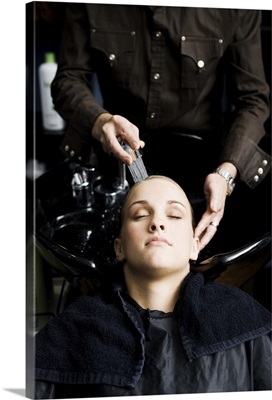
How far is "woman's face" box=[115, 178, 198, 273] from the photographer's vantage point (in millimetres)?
1174

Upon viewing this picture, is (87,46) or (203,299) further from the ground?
(87,46)

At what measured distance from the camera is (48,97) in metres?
1.38

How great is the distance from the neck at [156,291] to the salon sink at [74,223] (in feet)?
0.30

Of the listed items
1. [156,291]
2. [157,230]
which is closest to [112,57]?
[157,230]

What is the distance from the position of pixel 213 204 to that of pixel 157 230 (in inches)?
7.1

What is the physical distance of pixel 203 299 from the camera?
4.02 feet

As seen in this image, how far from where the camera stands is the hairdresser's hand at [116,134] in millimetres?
1246

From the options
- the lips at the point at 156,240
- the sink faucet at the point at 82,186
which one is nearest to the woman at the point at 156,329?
the lips at the point at 156,240

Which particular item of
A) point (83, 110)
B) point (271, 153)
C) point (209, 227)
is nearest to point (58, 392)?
point (209, 227)

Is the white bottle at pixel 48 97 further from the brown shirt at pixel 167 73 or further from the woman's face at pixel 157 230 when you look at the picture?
the woman's face at pixel 157 230

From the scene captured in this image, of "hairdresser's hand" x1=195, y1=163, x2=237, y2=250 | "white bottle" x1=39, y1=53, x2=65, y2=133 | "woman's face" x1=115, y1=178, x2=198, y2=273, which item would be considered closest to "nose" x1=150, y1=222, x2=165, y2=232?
"woman's face" x1=115, y1=178, x2=198, y2=273

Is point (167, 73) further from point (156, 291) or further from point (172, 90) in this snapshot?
point (156, 291)
